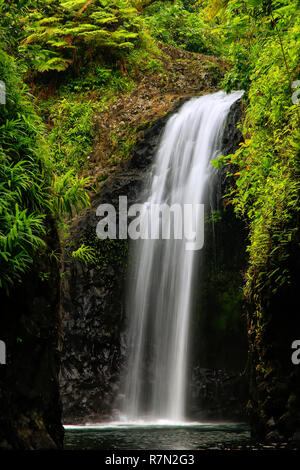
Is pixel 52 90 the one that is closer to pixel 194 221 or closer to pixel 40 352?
pixel 194 221

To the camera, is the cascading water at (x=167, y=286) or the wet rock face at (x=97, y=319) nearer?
the cascading water at (x=167, y=286)

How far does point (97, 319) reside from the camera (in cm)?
873

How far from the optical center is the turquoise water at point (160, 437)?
5.05 meters

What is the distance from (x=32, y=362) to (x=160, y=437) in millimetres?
2557

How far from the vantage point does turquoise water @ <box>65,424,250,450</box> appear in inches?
199
